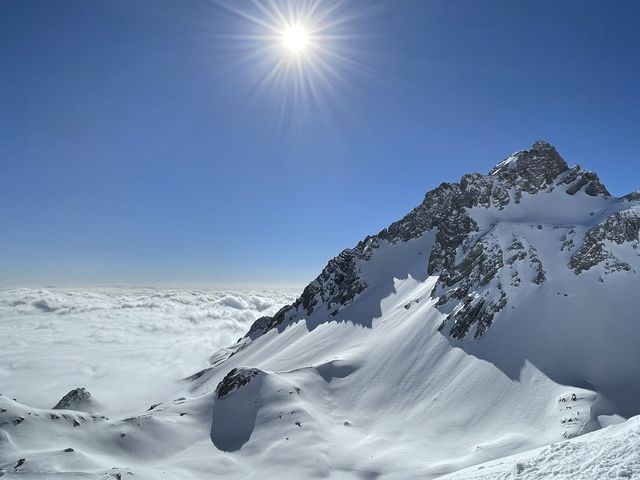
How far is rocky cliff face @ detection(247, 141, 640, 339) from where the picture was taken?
72.7 metres

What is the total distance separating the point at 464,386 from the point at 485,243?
1571 inches

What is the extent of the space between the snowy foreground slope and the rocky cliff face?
1.30 ft

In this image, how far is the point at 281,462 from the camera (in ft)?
150

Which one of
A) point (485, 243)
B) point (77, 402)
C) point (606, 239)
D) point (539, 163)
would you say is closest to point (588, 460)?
point (606, 239)

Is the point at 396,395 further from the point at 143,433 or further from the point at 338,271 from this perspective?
the point at 338,271

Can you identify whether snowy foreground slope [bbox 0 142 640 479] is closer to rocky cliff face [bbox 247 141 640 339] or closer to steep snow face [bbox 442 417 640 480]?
steep snow face [bbox 442 417 640 480]

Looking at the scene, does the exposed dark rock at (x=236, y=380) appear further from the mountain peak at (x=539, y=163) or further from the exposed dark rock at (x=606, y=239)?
the mountain peak at (x=539, y=163)

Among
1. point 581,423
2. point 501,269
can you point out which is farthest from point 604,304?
point 581,423

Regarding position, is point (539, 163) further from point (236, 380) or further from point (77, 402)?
point (77, 402)

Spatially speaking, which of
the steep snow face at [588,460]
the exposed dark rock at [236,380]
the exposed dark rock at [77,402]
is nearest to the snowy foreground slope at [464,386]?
the steep snow face at [588,460]

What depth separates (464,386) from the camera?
187ft

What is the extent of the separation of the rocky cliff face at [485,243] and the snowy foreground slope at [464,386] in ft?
1.30

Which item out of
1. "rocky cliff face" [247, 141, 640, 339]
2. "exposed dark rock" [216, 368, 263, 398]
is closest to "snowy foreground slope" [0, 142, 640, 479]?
"exposed dark rock" [216, 368, 263, 398]

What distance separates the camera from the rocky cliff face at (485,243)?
72688 mm
